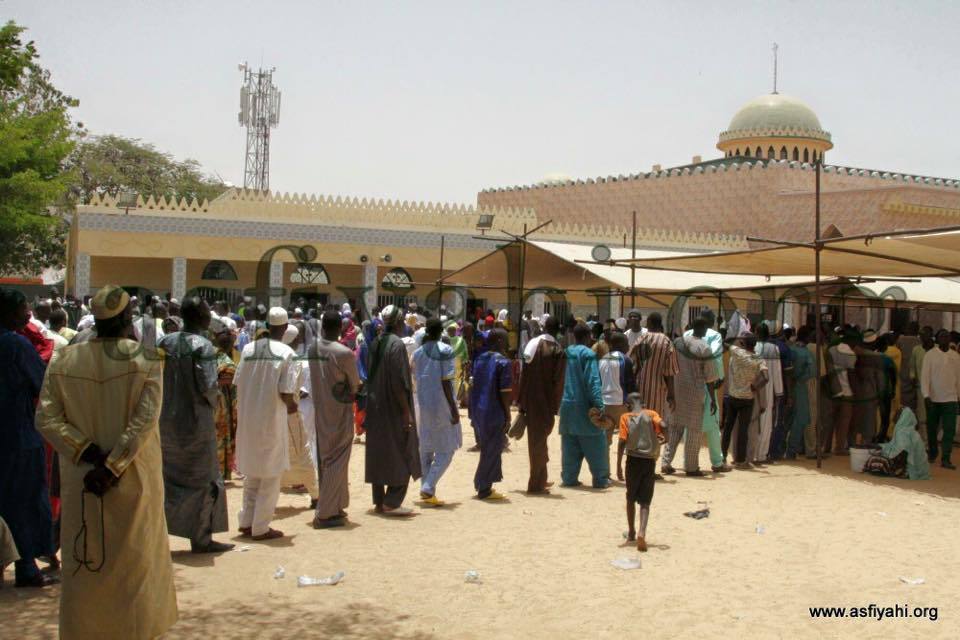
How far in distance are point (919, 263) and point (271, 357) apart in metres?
7.07

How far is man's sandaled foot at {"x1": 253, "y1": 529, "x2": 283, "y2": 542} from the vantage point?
6.23 meters

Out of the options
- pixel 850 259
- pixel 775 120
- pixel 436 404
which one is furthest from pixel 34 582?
pixel 775 120

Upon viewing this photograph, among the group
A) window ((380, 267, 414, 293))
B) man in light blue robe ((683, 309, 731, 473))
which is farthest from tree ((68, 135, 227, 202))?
man in light blue robe ((683, 309, 731, 473))

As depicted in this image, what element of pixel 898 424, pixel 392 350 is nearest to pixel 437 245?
pixel 898 424

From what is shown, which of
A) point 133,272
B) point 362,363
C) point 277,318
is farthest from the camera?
Answer: point 133,272

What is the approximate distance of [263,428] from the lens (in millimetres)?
6188

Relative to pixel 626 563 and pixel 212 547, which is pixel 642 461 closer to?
pixel 626 563

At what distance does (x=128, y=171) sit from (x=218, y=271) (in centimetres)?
2300

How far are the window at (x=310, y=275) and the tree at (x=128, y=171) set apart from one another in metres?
19.1

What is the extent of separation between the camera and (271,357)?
6273 mm

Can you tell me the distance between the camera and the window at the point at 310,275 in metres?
23.5

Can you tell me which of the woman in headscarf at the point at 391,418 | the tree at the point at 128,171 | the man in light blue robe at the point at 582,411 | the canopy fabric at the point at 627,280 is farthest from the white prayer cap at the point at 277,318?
the tree at the point at 128,171

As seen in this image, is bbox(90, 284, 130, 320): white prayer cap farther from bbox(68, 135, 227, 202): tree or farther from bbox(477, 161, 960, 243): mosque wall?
bbox(68, 135, 227, 202): tree

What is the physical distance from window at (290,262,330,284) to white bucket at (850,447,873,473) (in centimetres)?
1575
